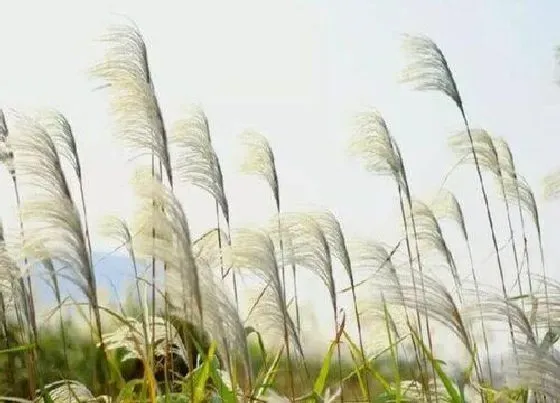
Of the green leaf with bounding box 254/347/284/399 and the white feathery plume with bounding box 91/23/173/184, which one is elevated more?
the white feathery plume with bounding box 91/23/173/184

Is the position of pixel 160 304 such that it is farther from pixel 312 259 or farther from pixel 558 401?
pixel 558 401

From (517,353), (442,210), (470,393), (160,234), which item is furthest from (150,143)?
(442,210)

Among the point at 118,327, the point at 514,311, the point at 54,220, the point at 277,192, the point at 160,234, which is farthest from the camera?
the point at 277,192

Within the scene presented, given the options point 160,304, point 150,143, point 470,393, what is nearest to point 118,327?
point 160,304

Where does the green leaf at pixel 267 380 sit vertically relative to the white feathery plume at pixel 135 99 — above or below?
below

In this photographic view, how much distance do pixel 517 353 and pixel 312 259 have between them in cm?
102

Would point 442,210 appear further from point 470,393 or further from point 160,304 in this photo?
point 160,304

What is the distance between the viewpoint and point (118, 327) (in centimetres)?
243

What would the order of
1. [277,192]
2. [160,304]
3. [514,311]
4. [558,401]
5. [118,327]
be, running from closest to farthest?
[558,401], [514,311], [160,304], [118,327], [277,192]

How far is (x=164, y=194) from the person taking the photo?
62.9 inches

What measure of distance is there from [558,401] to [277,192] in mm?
1747

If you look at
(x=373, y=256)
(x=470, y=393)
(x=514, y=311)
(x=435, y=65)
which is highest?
(x=435, y=65)

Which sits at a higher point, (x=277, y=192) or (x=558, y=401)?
(x=277, y=192)

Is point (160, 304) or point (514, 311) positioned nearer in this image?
point (514, 311)
